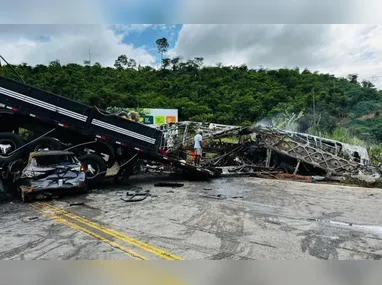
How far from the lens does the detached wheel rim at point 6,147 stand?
9178 mm

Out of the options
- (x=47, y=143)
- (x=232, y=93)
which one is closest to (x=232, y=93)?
(x=232, y=93)

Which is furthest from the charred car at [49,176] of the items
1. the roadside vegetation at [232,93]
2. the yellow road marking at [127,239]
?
the roadside vegetation at [232,93]

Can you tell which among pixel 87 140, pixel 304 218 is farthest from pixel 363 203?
pixel 87 140

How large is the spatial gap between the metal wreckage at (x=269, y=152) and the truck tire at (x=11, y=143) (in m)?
5.06

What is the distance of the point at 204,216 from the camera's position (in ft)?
22.2

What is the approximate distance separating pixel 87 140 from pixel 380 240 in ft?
26.6

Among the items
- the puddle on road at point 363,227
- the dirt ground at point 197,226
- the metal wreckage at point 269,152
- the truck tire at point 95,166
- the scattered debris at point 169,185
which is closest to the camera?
the dirt ground at point 197,226

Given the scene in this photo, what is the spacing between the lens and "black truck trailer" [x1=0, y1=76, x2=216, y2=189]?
371 inches

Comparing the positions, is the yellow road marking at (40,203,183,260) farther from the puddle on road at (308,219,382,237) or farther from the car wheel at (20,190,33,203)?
the puddle on road at (308,219,382,237)

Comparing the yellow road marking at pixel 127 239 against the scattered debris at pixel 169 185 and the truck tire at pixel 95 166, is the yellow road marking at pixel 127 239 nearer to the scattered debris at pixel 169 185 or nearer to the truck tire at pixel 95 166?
the truck tire at pixel 95 166

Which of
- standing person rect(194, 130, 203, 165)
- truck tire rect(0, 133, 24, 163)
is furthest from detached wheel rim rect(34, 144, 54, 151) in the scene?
standing person rect(194, 130, 203, 165)

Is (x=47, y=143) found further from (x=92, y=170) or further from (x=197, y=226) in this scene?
(x=197, y=226)

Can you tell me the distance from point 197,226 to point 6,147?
6.17 m

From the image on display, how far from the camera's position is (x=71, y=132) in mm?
10367
